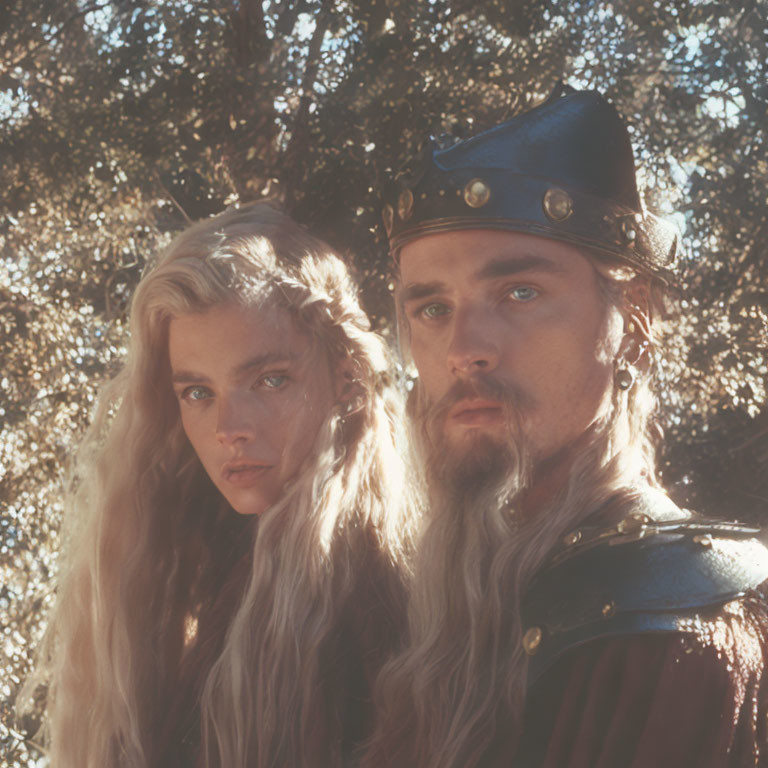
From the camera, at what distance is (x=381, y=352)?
3.09 m

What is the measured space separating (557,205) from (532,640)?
884mm

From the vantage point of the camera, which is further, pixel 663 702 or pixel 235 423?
pixel 235 423

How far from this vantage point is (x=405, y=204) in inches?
102

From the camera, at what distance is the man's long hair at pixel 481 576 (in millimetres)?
2201

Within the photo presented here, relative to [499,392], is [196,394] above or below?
above

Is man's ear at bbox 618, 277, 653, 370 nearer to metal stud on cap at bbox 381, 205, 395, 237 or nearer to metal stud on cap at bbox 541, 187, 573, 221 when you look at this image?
metal stud on cap at bbox 541, 187, 573, 221

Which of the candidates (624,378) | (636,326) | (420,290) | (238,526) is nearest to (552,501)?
(624,378)

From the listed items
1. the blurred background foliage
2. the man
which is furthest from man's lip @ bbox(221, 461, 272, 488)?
the blurred background foliage

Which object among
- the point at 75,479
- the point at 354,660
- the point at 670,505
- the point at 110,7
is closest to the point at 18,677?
the point at 75,479

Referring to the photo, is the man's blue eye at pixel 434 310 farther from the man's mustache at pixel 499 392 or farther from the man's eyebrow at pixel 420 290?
the man's mustache at pixel 499 392

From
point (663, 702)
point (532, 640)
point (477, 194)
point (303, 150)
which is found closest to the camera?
point (663, 702)

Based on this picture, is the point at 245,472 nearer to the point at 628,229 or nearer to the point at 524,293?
the point at 524,293

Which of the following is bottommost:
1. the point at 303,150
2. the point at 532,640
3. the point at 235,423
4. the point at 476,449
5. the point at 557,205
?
the point at 532,640

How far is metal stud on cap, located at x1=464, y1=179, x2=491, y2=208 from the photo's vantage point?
2.44m
